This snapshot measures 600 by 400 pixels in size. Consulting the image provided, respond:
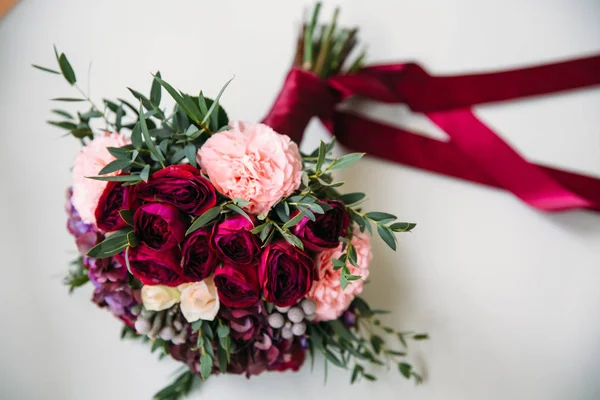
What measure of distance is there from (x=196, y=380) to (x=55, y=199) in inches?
19.3

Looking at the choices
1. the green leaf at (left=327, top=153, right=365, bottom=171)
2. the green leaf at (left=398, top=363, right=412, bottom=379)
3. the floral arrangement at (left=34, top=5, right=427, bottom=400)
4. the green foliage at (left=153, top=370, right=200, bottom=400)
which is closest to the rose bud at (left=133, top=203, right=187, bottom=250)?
the floral arrangement at (left=34, top=5, right=427, bottom=400)

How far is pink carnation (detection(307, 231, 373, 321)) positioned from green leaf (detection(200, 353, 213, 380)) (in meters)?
0.17

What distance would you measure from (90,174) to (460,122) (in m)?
0.80

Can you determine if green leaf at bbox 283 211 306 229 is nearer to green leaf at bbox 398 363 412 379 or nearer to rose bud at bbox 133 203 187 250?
rose bud at bbox 133 203 187 250

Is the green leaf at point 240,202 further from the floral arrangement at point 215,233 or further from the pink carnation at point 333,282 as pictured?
the pink carnation at point 333,282

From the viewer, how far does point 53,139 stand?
3.20 feet

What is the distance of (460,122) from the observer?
104 cm

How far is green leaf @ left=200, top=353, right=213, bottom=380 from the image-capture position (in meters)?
0.62

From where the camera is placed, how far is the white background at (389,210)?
0.89 metres

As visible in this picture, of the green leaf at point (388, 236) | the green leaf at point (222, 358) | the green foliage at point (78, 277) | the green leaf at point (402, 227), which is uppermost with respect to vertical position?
the green leaf at point (402, 227)

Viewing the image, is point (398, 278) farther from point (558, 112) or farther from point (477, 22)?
point (477, 22)

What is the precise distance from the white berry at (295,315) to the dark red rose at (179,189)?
0.21m

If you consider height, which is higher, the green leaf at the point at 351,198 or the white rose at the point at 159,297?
the green leaf at the point at 351,198

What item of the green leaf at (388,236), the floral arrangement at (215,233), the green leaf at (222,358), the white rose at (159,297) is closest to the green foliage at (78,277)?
the floral arrangement at (215,233)
